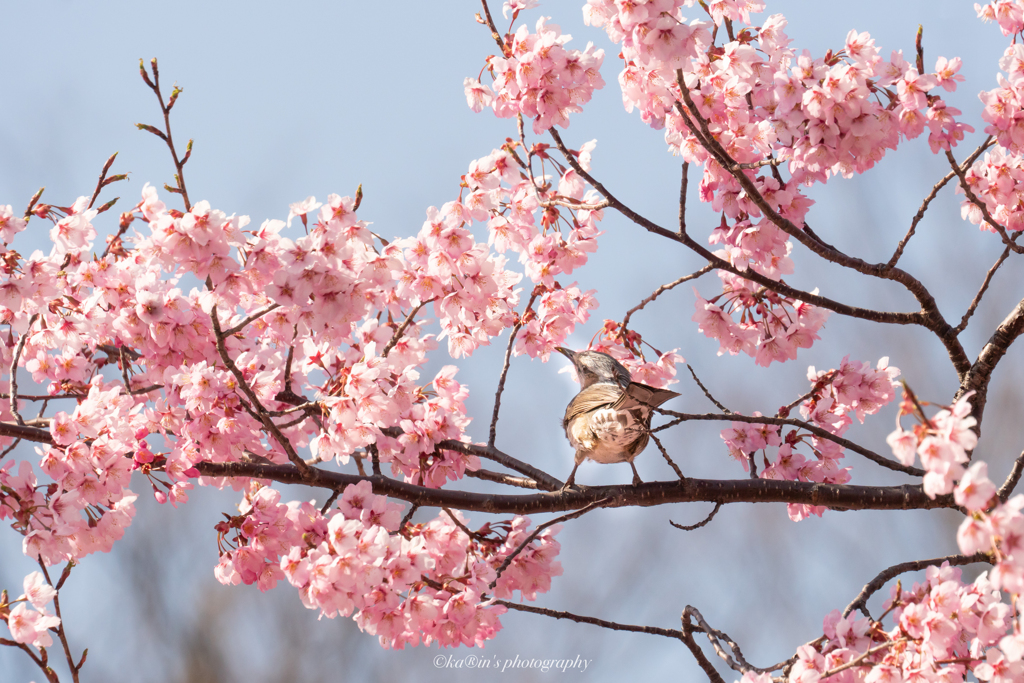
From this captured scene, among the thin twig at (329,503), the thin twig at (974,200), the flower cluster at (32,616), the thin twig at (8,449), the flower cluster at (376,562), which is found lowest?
the flower cluster at (32,616)

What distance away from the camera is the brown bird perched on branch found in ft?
8.18

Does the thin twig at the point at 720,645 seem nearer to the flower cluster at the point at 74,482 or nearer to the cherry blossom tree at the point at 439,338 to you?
the cherry blossom tree at the point at 439,338

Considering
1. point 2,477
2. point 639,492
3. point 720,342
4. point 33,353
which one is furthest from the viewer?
point 720,342

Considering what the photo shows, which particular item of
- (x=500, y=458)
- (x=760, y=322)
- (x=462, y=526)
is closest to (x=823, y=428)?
(x=760, y=322)

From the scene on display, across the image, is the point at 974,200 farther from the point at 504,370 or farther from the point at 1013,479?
the point at 504,370

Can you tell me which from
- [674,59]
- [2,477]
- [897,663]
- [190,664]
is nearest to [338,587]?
[2,477]

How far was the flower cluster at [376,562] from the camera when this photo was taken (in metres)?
1.90

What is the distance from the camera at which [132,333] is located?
2137 millimetres

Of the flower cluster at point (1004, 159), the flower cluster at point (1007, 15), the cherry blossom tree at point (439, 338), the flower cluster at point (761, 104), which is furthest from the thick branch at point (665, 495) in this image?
the flower cluster at point (1007, 15)

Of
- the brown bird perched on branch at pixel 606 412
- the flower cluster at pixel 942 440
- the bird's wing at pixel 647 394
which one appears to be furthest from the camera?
the brown bird perched on branch at pixel 606 412

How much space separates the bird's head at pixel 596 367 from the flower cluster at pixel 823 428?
21.1 inches

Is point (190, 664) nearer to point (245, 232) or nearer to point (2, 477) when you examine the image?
point (2, 477)

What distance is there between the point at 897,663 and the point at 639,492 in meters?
0.91

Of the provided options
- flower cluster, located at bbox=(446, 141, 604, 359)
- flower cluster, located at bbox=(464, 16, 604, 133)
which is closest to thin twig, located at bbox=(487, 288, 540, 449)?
flower cluster, located at bbox=(446, 141, 604, 359)
